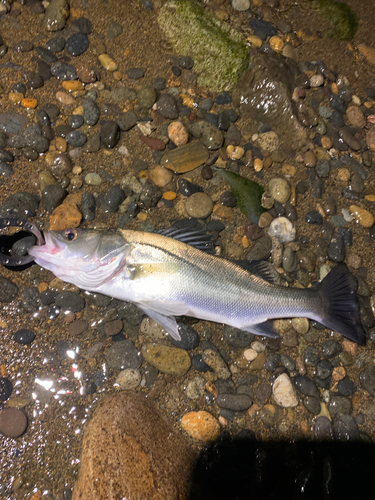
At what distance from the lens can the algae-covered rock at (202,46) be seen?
153 inches

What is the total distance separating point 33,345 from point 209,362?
1.87 meters

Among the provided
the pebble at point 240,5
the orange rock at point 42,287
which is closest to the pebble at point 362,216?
the pebble at point 240,5

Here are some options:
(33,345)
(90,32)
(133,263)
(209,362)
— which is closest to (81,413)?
(33,345)

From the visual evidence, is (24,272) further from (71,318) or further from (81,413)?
(81,413)

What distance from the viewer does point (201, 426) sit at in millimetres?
3188

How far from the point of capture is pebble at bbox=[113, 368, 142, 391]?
10.6 ft

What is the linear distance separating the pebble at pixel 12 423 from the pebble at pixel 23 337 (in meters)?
0.65

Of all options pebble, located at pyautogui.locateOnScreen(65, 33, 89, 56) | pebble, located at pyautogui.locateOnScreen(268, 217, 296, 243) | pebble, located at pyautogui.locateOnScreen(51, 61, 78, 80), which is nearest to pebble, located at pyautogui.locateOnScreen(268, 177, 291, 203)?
pebble, located at pyautogui.locateOnScreen(268, 217, 296, 243)

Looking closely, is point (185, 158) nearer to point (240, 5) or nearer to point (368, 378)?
point (240, 5)

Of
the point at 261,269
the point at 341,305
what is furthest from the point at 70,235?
the point at 341,305

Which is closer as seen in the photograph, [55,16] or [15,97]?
[15,97]

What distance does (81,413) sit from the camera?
316cm

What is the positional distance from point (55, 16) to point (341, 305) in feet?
15.3

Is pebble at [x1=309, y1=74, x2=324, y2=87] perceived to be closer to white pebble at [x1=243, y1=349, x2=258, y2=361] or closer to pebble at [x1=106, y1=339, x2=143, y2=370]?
white pebble at [x1=243, y1=349, x2=258, y2=361]
